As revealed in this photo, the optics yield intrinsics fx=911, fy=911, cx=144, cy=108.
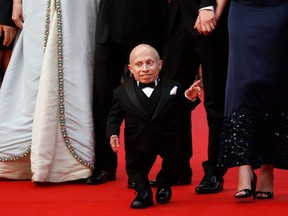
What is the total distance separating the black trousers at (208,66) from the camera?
5.11m

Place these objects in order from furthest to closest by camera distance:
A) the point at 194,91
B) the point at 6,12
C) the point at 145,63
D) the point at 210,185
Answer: the point at 6,12 < the point at 210,185 < the point at 145,63 < the point at 194,91

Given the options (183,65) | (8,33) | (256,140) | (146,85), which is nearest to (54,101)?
(8,33)

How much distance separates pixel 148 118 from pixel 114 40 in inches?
33.4

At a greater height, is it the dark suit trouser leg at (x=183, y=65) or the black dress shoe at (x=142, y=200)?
the dark suit trouser leg at (x=183, y=65)

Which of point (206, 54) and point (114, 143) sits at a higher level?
point (206, 54)

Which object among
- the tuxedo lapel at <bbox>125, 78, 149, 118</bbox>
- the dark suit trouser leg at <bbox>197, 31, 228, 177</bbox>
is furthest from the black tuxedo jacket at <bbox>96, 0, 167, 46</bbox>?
the tuxedo lapel at <bbox>125, 78, 149, 118</bbox>

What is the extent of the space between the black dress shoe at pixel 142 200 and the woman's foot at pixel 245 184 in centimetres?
46

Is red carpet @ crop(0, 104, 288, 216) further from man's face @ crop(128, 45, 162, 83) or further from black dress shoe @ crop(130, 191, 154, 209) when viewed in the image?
man's face @ crop(128, 45, 162, 83)

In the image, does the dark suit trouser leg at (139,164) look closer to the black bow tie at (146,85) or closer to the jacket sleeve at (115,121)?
the jacket sleeve at (115,121)

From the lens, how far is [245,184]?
4.71m

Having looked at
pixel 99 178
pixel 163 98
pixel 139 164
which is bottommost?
pixel 99 178

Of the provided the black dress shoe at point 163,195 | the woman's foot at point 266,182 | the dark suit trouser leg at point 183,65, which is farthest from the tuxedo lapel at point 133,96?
the woman's foot at point 266,182

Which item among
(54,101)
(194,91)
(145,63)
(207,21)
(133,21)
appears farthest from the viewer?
(54,101)

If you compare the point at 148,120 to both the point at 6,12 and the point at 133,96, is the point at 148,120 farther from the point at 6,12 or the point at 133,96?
the point at 6,12
